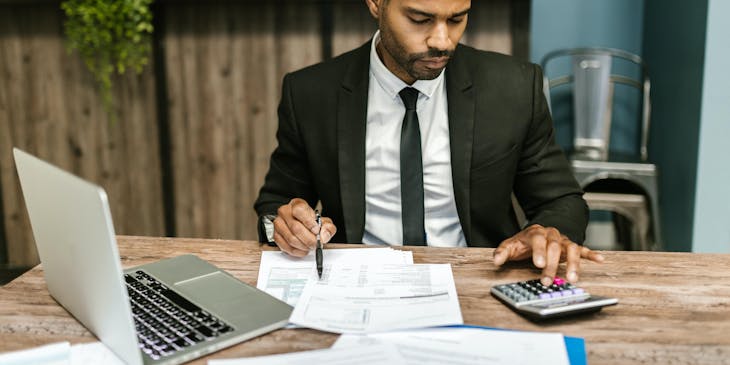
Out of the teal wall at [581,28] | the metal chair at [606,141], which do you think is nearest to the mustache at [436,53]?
the metal chair at [606,141]

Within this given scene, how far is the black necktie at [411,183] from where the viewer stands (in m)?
1.58

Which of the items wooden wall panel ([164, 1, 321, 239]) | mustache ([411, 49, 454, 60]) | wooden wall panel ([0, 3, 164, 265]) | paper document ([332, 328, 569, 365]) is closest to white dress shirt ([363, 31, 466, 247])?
mustache ([411, 49, 454, 60])

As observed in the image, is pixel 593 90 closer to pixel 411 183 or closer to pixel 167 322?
pixel 411 183

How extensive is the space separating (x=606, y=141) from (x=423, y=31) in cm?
184

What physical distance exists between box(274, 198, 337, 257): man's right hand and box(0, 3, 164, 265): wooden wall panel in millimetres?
2077

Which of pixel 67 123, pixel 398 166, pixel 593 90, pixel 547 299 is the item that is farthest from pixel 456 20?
pixel 67 123

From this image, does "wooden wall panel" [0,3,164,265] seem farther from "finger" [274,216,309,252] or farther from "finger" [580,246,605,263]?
"finger" [580,246,605,263]

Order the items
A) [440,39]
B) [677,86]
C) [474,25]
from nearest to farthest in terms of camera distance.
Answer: [440,39] < [677,86] < [474,25]

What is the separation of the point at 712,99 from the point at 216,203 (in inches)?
83.9

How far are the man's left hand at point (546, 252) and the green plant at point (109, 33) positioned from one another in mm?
2193

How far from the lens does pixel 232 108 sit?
3.14 meters

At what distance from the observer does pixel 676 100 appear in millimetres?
2904

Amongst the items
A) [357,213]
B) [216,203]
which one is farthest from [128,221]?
[357,213]

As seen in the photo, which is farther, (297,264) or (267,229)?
(267,229)
